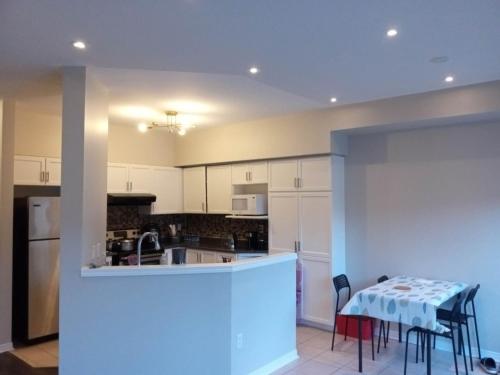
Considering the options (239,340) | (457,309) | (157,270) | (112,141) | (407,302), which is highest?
(112,141)

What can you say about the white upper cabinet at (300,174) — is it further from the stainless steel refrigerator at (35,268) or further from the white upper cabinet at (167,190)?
the stainless steel refrigerator at (35,268)

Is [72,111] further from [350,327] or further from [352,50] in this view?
[350,327]

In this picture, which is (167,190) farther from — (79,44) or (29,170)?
(79,44)

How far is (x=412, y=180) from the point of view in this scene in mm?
4605

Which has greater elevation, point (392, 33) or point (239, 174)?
point (392, 33)

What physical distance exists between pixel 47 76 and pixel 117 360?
2.50 metres

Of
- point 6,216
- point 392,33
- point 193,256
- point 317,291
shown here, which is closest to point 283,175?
point 317,291

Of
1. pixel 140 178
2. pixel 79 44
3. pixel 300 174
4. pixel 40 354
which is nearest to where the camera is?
pixel 79 44

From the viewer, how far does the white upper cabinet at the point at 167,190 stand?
244 inches

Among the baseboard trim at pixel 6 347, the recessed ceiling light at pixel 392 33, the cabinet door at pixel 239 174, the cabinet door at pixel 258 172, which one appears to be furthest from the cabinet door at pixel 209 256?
the recessed ceiling light at pixel 392 33

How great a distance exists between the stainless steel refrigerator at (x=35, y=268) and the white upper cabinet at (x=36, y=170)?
0.27 meters

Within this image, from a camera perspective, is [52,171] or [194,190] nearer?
[52,171]

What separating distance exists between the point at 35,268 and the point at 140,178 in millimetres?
2003

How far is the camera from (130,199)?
560 cm
